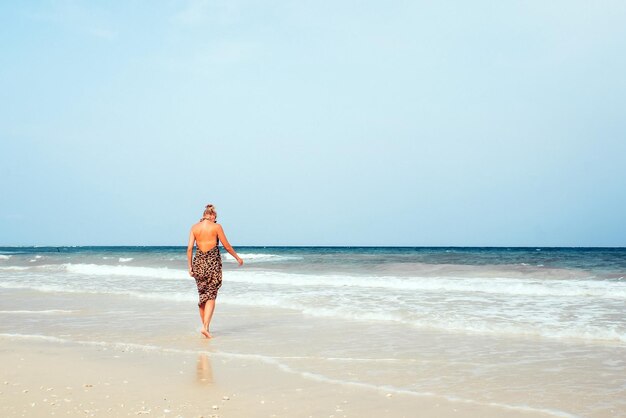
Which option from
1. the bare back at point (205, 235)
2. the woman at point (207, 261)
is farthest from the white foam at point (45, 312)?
the bare back at point (205, 235)

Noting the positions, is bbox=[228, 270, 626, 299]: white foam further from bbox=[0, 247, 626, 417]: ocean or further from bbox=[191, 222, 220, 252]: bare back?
bbox=[191, 222, 220, 252]: bare back

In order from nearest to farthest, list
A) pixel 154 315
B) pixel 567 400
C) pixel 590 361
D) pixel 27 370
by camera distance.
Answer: pixel 567 400 < pixel 27 370 < pixel 590 361 < pixel 154 315

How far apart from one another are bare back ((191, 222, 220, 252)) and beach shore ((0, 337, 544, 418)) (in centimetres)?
221

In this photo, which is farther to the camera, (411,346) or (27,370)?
(411,346)

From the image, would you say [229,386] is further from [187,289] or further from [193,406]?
[187,289]

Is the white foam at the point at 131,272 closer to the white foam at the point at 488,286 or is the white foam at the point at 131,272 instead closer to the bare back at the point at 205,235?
the white foam at the point at 488,286

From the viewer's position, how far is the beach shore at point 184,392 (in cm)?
446

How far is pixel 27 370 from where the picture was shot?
593cm

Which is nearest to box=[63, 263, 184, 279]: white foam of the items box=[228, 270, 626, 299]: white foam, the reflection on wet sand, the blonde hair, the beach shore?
box=[228, 270, 626, 299]: white foam

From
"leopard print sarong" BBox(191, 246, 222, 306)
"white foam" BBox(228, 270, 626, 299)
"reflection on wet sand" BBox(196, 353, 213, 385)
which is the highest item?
"leopard print sarong" BBox(191, 246, 222, 306)

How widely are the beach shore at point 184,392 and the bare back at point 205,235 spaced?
2.21m

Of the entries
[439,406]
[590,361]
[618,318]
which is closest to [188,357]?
[439,406]

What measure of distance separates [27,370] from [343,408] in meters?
3.41

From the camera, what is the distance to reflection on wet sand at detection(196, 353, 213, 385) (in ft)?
18.3
